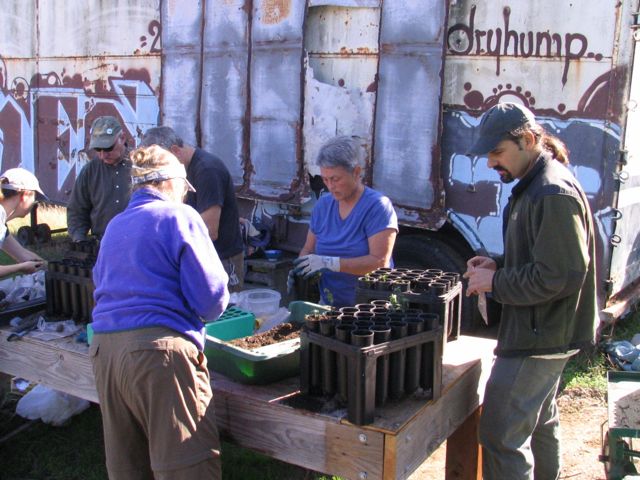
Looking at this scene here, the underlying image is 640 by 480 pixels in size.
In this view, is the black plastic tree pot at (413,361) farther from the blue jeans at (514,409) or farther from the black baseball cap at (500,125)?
the black baseball cap at (500,125)

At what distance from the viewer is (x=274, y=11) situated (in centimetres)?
573

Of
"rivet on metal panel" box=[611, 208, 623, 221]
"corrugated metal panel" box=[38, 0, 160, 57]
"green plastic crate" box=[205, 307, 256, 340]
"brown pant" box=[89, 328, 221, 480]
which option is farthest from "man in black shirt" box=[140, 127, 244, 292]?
"corrugated metal panel" box=[38, 0, 160, 57]

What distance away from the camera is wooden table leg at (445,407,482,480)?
9.56ft

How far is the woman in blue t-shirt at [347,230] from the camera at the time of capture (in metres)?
3.33

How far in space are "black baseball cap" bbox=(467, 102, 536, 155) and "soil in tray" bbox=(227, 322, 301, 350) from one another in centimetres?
100

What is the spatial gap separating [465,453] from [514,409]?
0.53 m

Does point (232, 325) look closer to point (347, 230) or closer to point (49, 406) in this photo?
point (347, 230)

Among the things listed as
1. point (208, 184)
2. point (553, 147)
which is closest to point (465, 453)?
→ point (553, 147)

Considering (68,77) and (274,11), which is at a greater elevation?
(274,11)

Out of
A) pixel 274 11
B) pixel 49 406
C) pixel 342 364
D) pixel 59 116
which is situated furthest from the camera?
pixel 59 116

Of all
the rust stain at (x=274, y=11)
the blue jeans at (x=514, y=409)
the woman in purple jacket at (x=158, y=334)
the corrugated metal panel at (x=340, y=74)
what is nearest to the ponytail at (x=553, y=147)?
the blue jeans at (x=514, y=409)

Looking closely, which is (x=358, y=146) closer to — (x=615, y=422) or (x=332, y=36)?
(x=615, y=422)

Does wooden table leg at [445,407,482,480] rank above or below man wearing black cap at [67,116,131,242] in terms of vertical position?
below

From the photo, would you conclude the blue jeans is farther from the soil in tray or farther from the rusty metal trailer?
the rusty metal trailer
